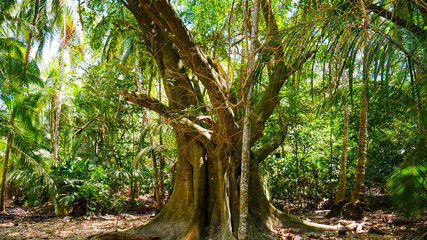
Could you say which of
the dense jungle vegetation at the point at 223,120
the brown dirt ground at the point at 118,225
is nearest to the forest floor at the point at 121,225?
the brown dirt ground at the point at 118,225

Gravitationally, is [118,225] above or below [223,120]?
below

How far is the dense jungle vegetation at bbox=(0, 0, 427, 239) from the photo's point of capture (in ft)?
14.5

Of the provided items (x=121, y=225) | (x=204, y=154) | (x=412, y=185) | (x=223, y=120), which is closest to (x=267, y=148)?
(x=204, y=154)

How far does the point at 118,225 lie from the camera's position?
762cm

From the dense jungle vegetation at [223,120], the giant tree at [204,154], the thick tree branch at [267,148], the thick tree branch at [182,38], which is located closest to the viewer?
the dense jungle vegetation at [223,120]

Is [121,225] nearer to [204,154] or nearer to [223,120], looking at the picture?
[204,154]

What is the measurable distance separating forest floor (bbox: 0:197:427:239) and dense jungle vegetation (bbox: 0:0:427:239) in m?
0.37

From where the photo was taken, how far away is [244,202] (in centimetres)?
468

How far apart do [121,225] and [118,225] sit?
80mm

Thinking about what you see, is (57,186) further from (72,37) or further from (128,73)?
(72,37)

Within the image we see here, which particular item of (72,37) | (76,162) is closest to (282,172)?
(76,162)

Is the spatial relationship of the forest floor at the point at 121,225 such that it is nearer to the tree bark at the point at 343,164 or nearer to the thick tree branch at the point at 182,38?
the tree bark at the point at 343,164

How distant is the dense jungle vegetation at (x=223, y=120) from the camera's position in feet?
14.5

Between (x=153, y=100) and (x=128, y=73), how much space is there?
15.2ft
